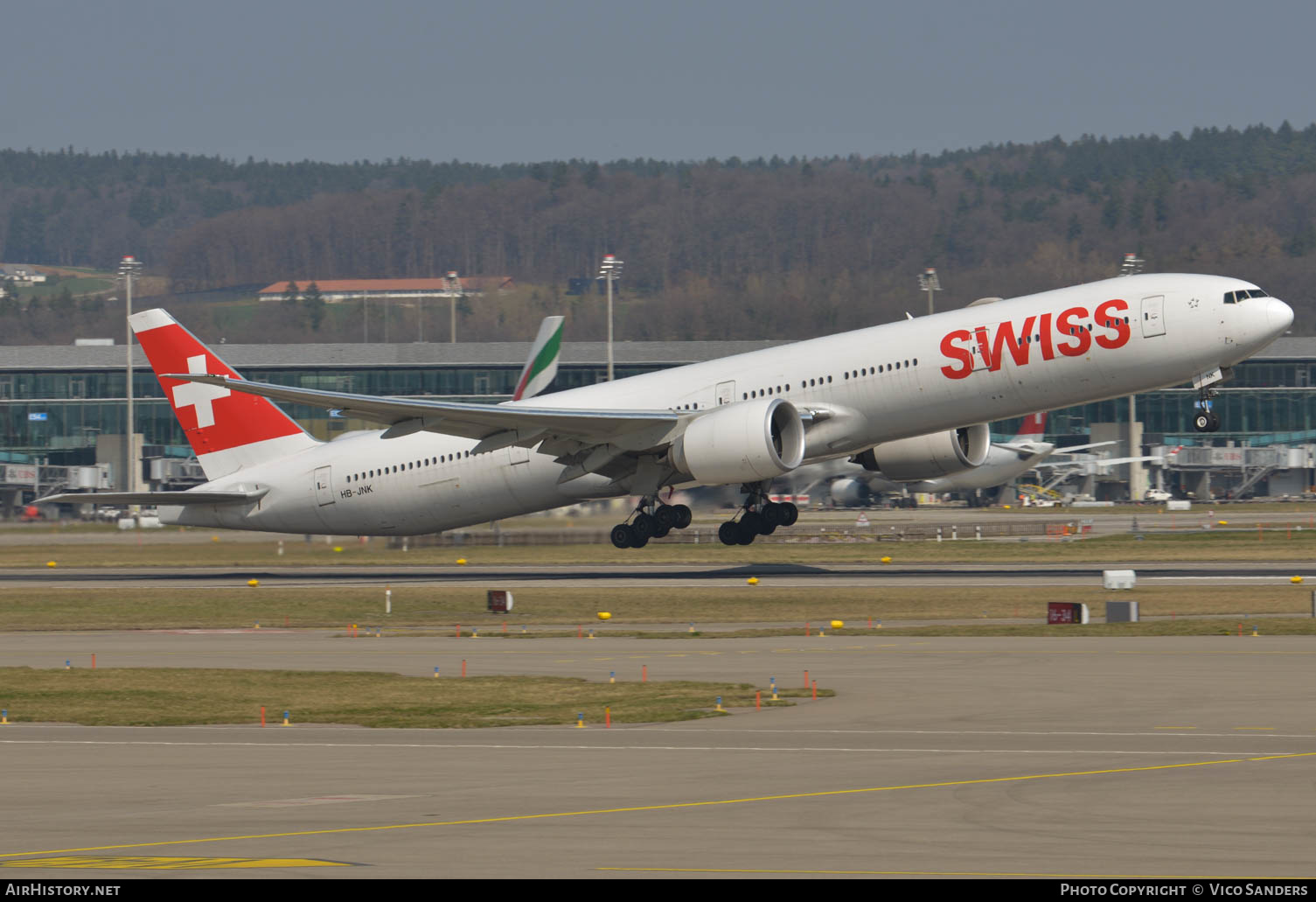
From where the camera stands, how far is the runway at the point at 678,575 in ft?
151

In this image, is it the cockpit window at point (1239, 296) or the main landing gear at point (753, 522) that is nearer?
the cockpit window at point (1239, 296)

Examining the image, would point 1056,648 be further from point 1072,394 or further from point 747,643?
point 1072,394

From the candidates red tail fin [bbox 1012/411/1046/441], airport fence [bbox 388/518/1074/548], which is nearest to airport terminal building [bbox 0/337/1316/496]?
red tail fin [bbox 1012/411/1046/441]

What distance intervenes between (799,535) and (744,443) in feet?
81.6

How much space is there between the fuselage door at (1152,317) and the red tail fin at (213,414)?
25925mm

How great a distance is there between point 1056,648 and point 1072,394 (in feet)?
44.3

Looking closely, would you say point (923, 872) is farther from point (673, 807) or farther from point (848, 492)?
point (848, 492)

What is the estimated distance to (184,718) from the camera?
2423 cm

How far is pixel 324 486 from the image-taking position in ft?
167

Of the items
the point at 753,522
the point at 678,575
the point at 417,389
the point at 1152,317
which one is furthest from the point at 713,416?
the point at 417,389

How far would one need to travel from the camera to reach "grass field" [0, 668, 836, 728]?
2398cm

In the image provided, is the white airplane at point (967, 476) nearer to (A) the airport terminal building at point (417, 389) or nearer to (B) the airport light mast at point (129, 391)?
(A) the airport terminal building at point (417, 389)

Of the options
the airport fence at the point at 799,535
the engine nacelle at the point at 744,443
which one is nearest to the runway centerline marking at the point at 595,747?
the engine nacelle at the point at 744,443

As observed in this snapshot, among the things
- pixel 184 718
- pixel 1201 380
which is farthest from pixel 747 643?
pixel 1201 380
